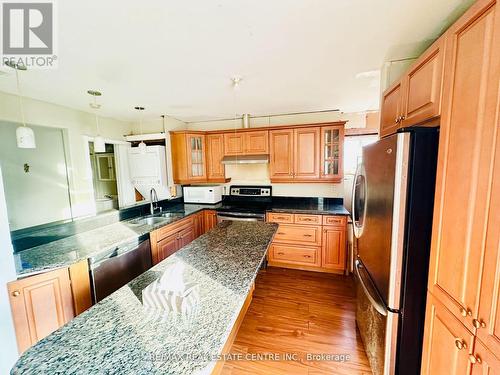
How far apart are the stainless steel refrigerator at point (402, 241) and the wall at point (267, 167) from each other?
81.1 inches

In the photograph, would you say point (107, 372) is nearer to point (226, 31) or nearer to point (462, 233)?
point (462, 233)

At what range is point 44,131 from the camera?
8.38 ft

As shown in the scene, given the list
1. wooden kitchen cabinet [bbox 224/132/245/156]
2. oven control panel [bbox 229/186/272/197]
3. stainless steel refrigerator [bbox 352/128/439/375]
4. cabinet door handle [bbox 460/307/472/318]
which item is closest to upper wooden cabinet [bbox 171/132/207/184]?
wooden kitchen cabinet [bbox 224/132/245/156]

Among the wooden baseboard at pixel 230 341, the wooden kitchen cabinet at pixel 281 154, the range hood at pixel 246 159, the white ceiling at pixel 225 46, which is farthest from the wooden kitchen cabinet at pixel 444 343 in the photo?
the range hood at pixel 246 159

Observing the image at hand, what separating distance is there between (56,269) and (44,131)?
1.98 meters

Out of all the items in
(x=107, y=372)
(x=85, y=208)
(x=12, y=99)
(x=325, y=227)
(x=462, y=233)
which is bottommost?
(x=325, y=227)

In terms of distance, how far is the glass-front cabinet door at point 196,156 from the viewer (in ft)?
11.2

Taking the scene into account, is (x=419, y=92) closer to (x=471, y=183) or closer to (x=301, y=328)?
(x=471, y=183)

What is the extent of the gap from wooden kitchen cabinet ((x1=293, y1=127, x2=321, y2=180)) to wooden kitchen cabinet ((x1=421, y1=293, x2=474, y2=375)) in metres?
2.18

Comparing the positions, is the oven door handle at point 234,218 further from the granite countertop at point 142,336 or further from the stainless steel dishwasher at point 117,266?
the granite countertop at point 142,336

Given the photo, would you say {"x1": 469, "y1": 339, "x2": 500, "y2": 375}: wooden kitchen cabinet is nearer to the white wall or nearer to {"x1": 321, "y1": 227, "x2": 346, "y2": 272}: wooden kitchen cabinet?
{"x1": 321, "y1": 227, "x2": 346, "y2": 272}: wooden kitchen cabinet

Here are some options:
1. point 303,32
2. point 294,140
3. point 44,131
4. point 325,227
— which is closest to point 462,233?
point 303,32

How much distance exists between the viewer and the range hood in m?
3.14

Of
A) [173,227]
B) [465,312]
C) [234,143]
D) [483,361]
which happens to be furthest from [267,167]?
[483,361]
